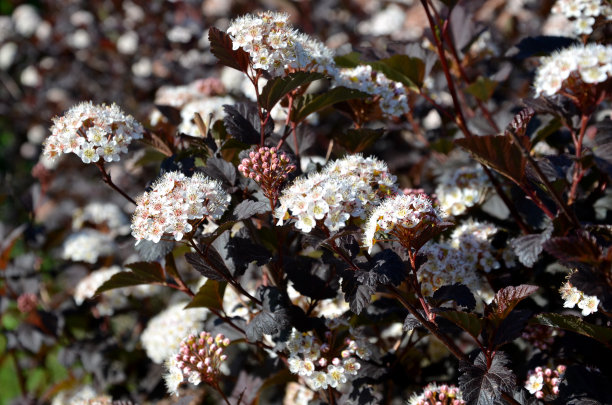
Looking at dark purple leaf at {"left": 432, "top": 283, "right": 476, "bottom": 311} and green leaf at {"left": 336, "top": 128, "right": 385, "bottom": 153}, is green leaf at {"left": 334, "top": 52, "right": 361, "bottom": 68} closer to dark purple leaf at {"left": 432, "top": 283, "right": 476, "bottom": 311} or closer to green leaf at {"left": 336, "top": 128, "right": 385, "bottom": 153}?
green leaf at {"left": 336, "top": 128, "right": 385, "bottom": 153}

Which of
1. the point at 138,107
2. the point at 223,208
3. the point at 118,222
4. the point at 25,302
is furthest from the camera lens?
the point at 138,107

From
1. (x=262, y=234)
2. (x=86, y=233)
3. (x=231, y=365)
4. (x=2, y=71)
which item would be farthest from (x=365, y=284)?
(x=2, y=71)

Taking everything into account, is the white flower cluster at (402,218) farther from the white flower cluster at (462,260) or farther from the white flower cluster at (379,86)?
the white flower cluster at (379,86)

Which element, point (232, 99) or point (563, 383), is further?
point (232, 99)

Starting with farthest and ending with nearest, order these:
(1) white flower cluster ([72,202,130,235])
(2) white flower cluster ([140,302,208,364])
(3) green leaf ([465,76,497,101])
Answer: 1. (1) white flower cluster ([72,202,130,235])
2. (2) white flower cluster ([140,302,208,364])
3. (3) green leaf ([465,76,497,101])

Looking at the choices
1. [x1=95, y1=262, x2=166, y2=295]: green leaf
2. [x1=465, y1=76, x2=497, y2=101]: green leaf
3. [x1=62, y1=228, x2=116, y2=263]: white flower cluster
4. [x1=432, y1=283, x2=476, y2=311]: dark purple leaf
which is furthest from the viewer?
[x1=62, y1=228, x2=116, y2=263]: white flower cluster

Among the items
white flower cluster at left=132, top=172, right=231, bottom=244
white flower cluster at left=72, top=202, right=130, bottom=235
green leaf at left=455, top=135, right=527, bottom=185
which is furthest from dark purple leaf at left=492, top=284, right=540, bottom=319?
white flower cluster at left=72, top=202, right=130, bottom=235

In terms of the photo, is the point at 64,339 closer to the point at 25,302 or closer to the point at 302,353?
the point at 25,302
